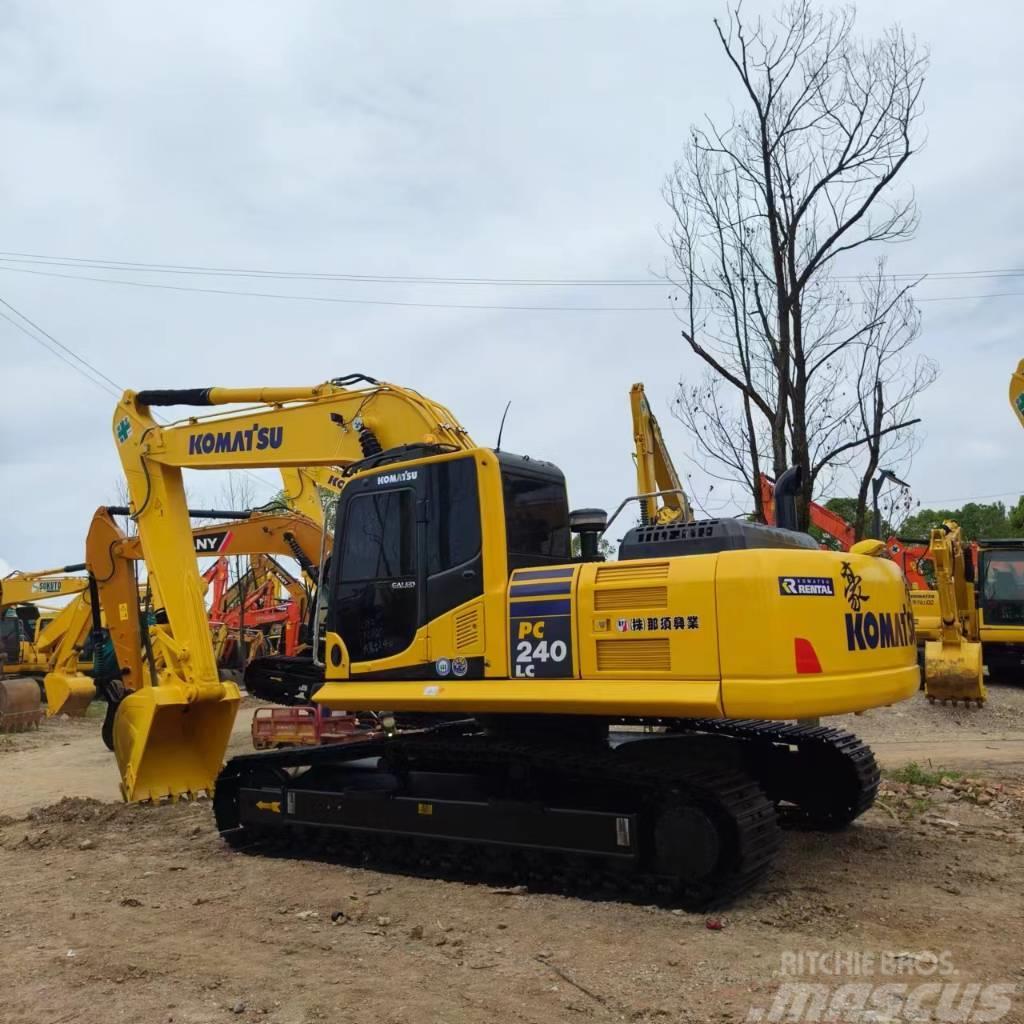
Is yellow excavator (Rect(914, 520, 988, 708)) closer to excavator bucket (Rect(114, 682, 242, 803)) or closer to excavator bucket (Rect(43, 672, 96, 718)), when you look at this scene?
excavator bucket (Rect(114, 682, 242, 803))

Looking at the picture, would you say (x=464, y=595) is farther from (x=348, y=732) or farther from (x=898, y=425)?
(x=898, y=425)

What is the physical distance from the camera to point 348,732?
41.6 ft

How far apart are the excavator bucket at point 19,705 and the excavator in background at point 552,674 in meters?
12.4

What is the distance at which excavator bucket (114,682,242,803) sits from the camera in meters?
8.89

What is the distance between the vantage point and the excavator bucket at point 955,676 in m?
14.7

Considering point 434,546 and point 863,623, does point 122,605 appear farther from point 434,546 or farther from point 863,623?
point 863,623

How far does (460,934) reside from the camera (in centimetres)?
542

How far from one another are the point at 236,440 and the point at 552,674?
409cm

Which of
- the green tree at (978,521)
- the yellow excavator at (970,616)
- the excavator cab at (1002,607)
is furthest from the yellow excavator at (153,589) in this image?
the green tree at (978,521)

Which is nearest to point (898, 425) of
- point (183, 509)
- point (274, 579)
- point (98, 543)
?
point (183, 509)

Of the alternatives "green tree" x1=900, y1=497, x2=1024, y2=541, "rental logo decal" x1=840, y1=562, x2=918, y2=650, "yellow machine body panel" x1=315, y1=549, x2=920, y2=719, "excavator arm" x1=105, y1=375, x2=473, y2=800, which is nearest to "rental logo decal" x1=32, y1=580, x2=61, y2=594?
"excavator arm" x1=105, y1=375, x2=473, y2=800

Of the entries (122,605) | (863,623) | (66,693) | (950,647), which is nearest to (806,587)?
(863,623)

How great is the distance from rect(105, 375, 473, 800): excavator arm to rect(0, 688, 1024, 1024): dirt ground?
38.6 inches

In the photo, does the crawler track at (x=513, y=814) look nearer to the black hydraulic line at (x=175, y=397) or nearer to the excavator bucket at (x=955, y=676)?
the black hydraulic line at (x=175, y=397)
